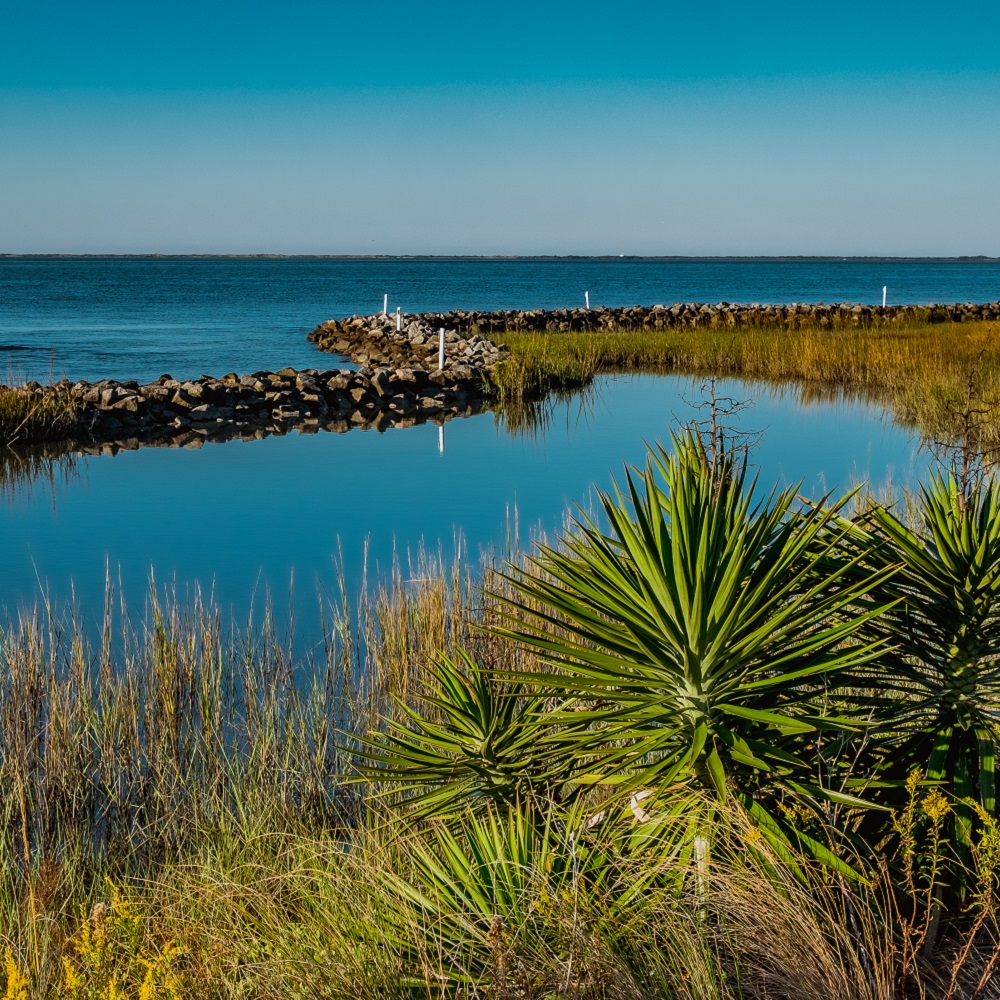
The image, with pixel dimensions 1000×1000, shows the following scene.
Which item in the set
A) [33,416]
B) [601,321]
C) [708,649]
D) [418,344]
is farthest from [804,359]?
[708,649]

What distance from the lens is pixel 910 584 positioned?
9.27ft

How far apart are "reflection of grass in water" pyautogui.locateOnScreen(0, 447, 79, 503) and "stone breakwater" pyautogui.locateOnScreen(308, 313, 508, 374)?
8.40 m

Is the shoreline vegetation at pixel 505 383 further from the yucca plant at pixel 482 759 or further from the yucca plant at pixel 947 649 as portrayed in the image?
the yucca plant at pixel 482 759

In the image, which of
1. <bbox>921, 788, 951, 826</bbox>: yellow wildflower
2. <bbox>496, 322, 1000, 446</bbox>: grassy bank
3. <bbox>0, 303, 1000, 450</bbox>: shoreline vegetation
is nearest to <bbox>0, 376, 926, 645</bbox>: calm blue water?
<bbox>0, 303, 1000, 450</bbox>: shoreline vegetation

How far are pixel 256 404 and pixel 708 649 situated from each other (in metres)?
16.5

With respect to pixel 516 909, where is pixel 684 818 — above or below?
above

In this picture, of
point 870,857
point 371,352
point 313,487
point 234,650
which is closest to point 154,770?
point 234,650

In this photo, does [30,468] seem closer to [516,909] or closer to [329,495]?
[329,495]

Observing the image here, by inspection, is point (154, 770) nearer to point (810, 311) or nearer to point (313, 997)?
point (313, 997)

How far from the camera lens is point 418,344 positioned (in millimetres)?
28781

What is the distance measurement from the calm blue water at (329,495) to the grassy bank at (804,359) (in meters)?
1.10

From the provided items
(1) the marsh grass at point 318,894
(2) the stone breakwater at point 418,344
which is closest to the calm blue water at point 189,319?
(2) the stone breakwater at point 418,344

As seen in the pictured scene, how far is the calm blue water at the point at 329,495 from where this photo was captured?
8.55m

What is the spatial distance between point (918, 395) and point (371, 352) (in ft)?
60.0
